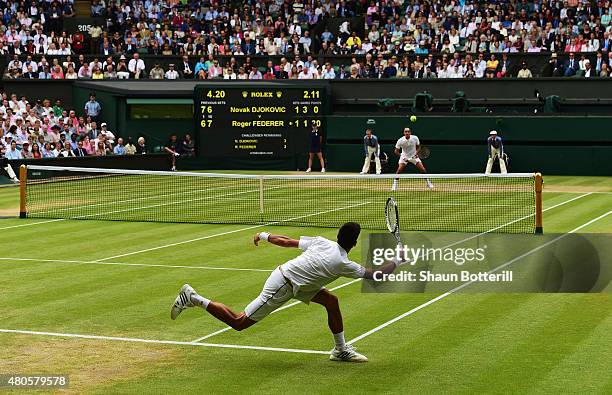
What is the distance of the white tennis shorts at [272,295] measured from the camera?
465 inches

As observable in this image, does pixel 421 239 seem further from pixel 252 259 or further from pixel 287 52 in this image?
pixel 287 52

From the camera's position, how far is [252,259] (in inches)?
799

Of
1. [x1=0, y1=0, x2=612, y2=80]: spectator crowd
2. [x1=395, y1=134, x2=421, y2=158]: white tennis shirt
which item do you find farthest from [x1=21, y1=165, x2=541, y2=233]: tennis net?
[x1=0, y1=0, x2=612, y2=80]: spectator crowd

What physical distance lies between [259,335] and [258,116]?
3161cm

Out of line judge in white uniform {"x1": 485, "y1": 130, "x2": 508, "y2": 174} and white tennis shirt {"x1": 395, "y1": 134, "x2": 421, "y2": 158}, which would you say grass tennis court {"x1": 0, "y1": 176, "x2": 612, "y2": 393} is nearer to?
white tennis shirt {"x1": 395, "y1": 134, "x2": 421, "y2": 158}

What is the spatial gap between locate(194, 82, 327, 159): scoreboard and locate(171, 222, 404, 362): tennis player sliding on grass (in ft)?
107

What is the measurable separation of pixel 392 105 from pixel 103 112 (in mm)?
12748

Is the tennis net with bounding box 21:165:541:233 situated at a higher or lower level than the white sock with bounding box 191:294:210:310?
lower

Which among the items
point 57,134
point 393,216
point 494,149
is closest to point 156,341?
point 393,216

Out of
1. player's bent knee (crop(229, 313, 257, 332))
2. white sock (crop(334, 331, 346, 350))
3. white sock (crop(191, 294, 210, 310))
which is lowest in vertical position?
white sock (crop(334, 331, 346, 350))

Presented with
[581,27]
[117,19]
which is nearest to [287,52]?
[117,19]

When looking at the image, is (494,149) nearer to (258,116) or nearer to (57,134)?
(258,116)

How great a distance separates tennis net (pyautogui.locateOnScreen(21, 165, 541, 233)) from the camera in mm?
26234

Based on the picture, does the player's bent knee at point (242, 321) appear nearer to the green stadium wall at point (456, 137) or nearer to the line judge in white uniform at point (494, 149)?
the line judge in white uniform at point (494, 149)
